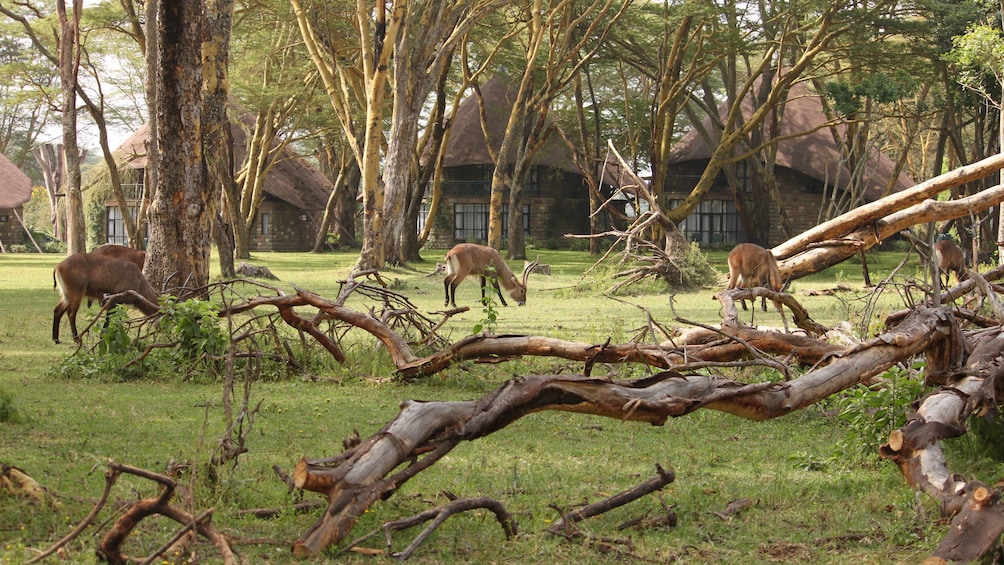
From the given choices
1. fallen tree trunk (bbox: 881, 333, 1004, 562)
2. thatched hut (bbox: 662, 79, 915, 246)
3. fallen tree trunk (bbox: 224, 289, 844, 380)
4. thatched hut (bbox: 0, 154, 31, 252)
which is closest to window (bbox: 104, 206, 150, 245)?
thatched hut (bbox: 0, 154, 31, 252)

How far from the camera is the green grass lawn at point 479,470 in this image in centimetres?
406

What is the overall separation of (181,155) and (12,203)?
3378cm

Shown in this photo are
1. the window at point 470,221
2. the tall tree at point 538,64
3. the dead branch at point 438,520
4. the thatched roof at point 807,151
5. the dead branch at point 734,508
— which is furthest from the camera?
the window at point 470,221

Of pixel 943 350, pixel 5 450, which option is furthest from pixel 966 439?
pixel 5 450

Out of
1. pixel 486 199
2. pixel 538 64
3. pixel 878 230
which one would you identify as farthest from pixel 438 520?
pixel 486 199

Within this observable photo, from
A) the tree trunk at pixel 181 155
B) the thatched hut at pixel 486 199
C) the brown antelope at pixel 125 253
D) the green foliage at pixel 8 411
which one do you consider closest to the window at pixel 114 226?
the thatched hut at pixel 486 199

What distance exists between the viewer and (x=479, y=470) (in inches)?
213

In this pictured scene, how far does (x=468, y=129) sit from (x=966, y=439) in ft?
126

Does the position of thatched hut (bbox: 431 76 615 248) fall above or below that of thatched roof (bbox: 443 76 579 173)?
below

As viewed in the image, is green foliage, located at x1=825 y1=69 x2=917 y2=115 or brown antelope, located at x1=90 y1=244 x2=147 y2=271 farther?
green foliage, located at x1=825 y1=69 x2=917 y2=115

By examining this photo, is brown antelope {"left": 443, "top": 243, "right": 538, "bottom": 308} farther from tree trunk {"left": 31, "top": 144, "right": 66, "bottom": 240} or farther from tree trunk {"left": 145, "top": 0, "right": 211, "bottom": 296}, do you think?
tree trunk {"left": 31, "top": 144, "right": 66, "bottom": 240}

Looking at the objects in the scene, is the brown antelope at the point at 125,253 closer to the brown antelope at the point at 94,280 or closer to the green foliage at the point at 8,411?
the brown antelope at the point at 94,280

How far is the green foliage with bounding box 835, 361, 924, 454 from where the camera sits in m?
5.14

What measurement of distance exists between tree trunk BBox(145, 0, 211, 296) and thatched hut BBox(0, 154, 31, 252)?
1311 inches
